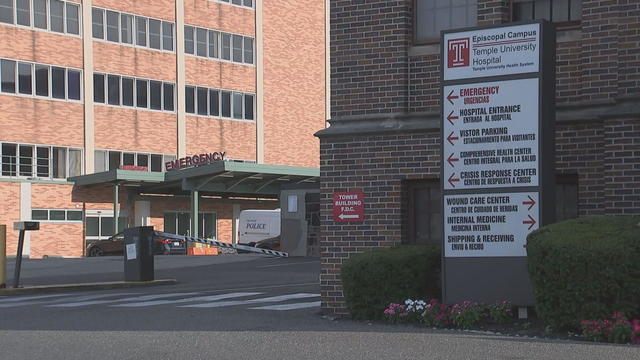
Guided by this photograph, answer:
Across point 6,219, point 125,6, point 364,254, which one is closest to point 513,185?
point 364,254

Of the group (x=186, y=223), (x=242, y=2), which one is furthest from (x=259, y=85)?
(x=186, y=223)

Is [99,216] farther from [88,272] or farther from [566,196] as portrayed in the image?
[566,196]

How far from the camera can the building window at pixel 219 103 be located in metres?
56.2

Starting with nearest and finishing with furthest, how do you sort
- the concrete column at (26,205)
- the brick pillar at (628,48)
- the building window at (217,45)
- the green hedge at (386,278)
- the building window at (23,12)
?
the brick pillar at (628,48) → the green hedge at (386,278) → the concrete column at (26,205) → the building window at (23,12) → the building window at (217,45)

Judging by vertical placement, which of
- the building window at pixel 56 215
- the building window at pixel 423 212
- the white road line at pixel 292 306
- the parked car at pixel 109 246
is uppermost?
the building window at pixel 423 212

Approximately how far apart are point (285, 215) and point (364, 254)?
83.8 ft

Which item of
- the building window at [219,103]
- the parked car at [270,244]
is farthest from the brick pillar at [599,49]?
the building window at [219,103]

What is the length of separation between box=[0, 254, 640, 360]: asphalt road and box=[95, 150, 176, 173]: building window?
3179 cm

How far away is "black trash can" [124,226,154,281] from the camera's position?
78.2 ft

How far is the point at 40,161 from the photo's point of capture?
4941cm

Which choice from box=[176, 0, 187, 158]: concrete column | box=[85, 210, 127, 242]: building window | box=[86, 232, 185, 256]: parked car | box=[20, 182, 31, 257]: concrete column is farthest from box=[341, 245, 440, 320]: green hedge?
box=[176, 0, 187, 158]: concrete column

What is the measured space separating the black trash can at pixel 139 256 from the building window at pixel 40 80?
26528 millimetres

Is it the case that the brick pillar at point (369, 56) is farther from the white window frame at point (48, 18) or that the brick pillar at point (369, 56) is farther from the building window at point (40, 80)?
the white window frame at point (48, 18)

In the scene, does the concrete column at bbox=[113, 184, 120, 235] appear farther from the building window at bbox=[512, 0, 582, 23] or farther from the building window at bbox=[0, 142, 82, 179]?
the building window at bbox=[512, 0, 582, 23]
